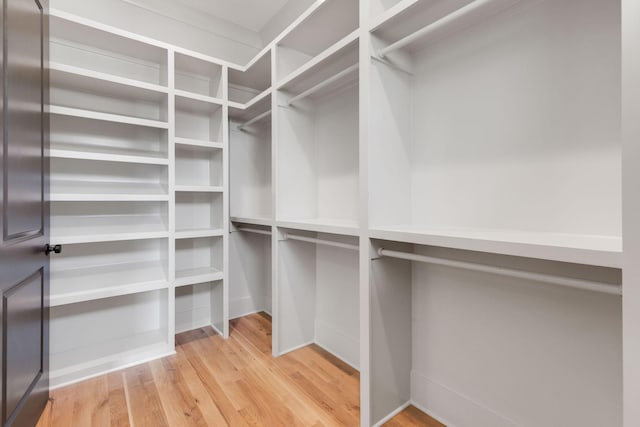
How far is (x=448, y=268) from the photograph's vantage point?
1.56 metres

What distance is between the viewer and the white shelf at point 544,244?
2.72 ft

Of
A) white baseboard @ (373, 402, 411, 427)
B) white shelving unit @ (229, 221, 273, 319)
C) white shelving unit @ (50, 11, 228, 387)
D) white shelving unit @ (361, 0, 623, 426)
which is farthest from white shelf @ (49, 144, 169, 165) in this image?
white baseboard @ (373, 402, 411, 427)

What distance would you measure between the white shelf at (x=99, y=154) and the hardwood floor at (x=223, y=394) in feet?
4.64

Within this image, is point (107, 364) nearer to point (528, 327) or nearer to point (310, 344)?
point (310, 344)

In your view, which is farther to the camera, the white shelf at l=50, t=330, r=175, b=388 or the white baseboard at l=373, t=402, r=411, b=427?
the white shelf at l=50, t=330, r=175, b=388

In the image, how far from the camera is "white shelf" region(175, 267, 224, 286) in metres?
2.34

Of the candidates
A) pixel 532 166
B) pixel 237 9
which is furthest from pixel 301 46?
pixel 532 166

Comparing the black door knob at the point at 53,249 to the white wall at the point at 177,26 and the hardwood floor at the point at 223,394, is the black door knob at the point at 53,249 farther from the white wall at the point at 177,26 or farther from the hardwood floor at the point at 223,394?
the white wall at the point at 177,26

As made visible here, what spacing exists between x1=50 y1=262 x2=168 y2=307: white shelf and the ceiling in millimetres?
2217

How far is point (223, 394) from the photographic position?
177 centimetres

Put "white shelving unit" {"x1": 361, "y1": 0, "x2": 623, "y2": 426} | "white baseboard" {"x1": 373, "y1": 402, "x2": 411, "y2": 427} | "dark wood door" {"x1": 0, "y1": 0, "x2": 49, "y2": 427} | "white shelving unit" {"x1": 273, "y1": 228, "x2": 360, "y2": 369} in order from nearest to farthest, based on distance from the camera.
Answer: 1. "white shelving unit" {"x1": 361, "y1": 0, "x2": 623, "y2": 426}
2. "dark wood door" {"x1": 0, "y1": 0, "x2": 49, "y2": 427}
3. "white baseboard" {"x1": 373, "y1": 402, "x2": 411, "y2": 427}
4. "white shelving unit" {"x1": 273, "y1": 228, "x2": 360, "y2": 369}

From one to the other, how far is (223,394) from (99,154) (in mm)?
1697

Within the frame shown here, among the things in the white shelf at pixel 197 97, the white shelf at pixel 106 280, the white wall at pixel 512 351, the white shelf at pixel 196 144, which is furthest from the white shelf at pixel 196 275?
the white wall at pixel 512 351

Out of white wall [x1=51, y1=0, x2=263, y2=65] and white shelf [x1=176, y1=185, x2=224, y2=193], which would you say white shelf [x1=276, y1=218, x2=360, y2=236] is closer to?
white shelf [x1=176, y1=185, x2=224, y2=193]
